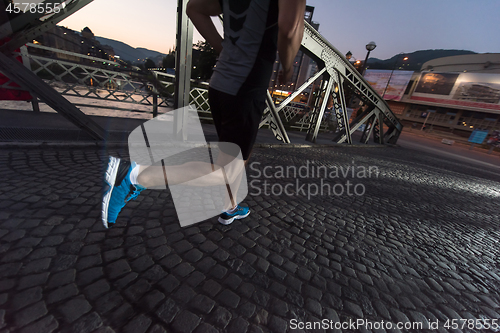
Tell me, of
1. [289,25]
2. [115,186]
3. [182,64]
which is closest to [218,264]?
[115,186]

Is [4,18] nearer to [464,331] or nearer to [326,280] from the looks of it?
[326,280]

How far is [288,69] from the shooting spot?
1.65 metres

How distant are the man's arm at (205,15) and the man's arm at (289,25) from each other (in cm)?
76

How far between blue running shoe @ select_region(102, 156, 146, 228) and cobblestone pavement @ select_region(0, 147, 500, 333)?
0.28m

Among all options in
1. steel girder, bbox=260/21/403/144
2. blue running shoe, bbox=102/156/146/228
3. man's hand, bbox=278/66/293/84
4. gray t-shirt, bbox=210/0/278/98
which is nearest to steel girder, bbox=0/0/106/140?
blue running shoe, bbox=102/156/146/228

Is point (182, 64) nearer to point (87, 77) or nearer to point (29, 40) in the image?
point (29, 40)

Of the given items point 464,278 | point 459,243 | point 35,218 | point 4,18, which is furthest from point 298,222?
point 4,18

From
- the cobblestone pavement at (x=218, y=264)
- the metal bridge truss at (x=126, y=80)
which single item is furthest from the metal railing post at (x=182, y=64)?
the cobblestone pavement at (x=218, y=264)

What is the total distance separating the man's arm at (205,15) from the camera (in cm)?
175

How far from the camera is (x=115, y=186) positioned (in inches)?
64.7

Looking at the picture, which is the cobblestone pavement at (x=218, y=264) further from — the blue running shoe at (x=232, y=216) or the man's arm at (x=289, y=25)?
the man's arm at (x=289, y=25)

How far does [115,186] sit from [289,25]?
1.74 metres

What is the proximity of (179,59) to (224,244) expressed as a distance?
3770 mm

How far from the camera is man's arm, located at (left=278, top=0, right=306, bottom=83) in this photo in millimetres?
1298
